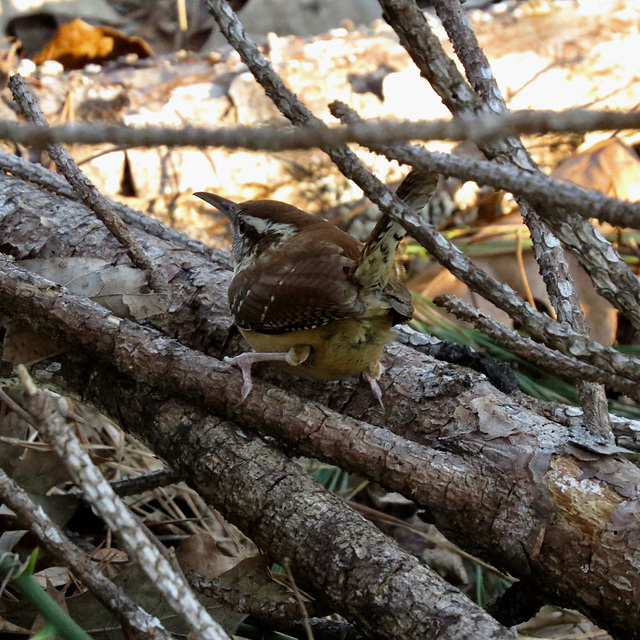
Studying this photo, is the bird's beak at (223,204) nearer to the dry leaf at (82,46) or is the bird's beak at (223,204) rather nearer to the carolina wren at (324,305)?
the carolina wren at (324,305)

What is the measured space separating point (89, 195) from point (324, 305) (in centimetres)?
80

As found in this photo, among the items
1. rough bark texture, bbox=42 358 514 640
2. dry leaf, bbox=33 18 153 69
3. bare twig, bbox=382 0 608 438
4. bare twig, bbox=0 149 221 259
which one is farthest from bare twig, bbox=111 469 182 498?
dry leaf, bbox=33 18 153 69

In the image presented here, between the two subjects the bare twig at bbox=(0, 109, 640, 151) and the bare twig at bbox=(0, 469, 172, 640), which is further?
the bare twig at bbox=(0, 469, 172, 640)

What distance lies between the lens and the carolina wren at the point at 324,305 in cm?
211

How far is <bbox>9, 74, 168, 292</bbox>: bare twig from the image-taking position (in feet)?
7.25

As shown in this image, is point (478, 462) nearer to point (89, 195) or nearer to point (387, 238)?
point (387, 238)

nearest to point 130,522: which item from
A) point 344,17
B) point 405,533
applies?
point 405,533

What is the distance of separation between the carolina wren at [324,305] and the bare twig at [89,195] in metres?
0.28

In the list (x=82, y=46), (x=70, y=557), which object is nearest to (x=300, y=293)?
(x=70, y=557)

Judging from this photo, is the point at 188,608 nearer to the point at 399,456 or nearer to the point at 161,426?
the point at 399,456

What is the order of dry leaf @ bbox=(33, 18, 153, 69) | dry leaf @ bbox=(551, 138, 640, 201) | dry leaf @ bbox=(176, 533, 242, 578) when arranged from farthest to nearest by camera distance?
dry leaf @ bbox=(33, 18, 153, 69), dry leaf @ bbox=(551, 138, 640, 201), dry leaf @ bbox=(176, 533, 242, 578)

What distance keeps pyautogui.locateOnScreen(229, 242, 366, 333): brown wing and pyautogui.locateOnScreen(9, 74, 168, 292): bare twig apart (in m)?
0.27

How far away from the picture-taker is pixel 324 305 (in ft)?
7.01

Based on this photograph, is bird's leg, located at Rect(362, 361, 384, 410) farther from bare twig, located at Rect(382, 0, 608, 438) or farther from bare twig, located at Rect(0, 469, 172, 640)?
bare twig, located at Rect(0, 469, 172, 640)
